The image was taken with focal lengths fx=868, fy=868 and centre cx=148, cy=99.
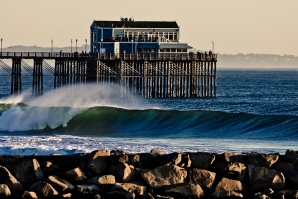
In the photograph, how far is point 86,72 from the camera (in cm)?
7725

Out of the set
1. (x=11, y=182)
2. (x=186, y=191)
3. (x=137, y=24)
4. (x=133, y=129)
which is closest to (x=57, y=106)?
(x=133, y=129)

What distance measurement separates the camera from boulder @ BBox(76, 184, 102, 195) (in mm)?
22266

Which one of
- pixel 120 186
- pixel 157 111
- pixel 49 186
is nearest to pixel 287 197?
pixel 120 186

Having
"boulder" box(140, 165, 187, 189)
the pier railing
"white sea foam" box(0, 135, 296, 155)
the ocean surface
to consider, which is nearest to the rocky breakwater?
"boulder" box(140, 165, 187, 189)

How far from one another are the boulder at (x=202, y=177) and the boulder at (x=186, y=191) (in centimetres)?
34

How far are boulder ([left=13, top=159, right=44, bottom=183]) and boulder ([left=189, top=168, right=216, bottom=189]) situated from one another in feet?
12.9

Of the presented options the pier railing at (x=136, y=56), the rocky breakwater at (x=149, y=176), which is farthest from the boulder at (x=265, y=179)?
the pier railing at (x=136, y=56)

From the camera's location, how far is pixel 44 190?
2212cm

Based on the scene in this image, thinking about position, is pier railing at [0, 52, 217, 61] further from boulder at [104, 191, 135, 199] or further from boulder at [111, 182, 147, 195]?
boulder at [104, 191, 135, 199]


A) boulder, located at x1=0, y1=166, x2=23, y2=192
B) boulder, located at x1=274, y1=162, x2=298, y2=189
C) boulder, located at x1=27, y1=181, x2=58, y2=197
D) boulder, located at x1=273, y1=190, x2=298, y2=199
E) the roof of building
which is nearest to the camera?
boulder, located at x1=273, y1=190, x2=298, y2=199

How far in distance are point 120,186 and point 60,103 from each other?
4012 cm

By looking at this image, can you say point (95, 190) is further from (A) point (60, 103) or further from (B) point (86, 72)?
(B) point (86, 72)

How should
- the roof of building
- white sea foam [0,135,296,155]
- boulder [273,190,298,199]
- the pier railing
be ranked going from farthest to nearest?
1. the roof of building
2. the pier railing
3. white sea foam [0,135,296,155]
4. boulder [273,190,298,199]

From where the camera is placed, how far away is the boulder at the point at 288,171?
Result: 22.7 meters
